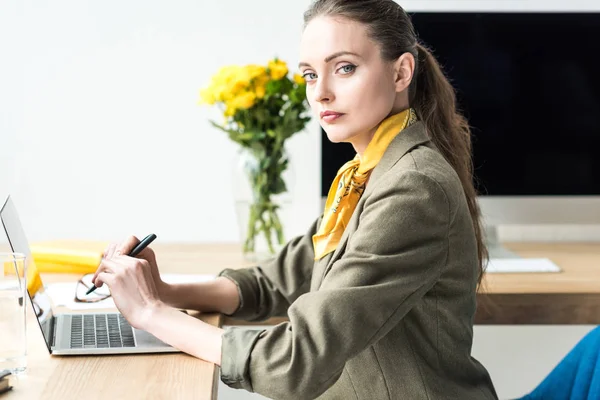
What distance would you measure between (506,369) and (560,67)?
0.95 meters

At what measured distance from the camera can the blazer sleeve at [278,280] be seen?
174cm

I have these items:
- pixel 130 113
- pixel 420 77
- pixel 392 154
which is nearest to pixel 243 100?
pixel 130 113

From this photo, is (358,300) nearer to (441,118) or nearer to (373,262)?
(373,262)

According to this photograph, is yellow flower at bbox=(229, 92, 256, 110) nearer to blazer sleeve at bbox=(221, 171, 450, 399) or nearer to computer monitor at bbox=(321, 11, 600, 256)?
computer monitor at bbox=(321, 11, 600, 256)

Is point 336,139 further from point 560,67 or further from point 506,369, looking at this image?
point 506,369

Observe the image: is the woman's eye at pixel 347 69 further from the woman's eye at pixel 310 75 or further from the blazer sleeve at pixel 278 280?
the blazer sleeve at pixel 278 280

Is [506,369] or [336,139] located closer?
[336,139]

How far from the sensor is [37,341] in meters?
1.46

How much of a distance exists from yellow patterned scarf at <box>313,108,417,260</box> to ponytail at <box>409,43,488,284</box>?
4cm

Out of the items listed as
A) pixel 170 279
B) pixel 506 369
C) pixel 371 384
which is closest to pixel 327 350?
pixel 371 384

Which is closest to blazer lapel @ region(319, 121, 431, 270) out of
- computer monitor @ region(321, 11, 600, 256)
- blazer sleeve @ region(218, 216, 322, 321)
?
blazer sleeve @ region(218, 216, 322, 321)

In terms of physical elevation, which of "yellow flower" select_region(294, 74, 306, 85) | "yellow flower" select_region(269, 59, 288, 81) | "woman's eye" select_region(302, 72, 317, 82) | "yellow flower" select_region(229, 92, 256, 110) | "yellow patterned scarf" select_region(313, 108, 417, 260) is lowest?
"yellow patterned scarf" select_region(313, 108, 417, 260)

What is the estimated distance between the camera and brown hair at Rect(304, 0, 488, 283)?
146cm

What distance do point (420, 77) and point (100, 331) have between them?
699 millimetres
